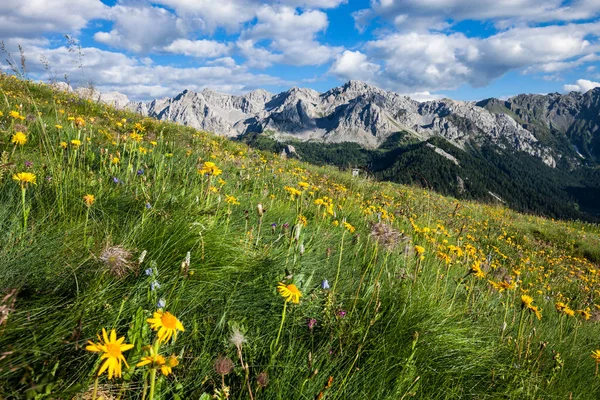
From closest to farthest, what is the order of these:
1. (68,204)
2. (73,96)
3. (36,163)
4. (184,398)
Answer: (184,398) < (68,204) < (36,163) < (73,96)

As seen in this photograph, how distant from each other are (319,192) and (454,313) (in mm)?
4263

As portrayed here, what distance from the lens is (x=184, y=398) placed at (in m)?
1.56

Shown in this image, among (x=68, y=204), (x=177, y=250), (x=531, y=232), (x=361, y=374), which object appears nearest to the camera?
(x=361, y=374)

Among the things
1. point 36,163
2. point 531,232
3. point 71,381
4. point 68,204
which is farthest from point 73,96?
point 531,232

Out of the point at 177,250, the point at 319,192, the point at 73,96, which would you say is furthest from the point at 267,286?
the point at 73,96

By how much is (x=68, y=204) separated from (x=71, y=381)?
1.72 metres

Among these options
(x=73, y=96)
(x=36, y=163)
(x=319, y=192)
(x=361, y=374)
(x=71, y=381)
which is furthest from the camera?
(x=73, y=96)

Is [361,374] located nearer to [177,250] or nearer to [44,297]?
[177,250]

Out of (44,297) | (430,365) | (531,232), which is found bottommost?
(531,232)

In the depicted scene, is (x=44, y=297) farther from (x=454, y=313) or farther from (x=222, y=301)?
(x=454, y=313)

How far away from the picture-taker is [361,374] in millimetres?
1915

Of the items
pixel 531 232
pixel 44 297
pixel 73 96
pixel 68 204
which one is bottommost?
pixel 531 232

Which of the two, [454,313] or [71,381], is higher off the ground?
[71,381]

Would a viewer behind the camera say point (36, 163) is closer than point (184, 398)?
No
